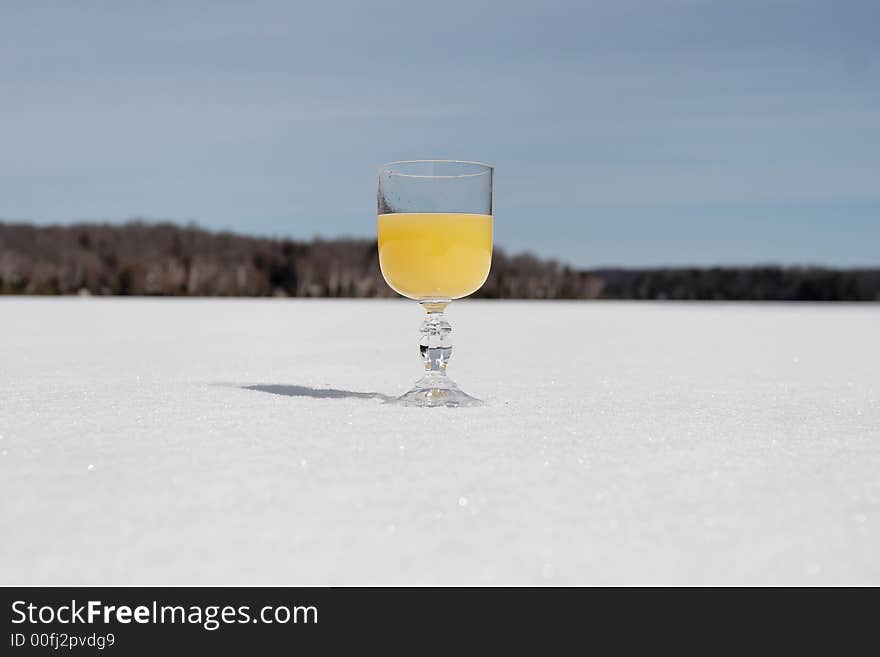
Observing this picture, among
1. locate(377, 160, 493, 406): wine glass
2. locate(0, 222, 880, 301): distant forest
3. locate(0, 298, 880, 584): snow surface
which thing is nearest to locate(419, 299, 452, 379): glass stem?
locate(377, 160, 493, 406): wine glass

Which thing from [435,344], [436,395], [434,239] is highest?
[434,239]

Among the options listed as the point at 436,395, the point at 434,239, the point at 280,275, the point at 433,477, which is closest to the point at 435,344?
the point at 436,395

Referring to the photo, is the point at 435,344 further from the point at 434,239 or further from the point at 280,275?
the point at 280,275

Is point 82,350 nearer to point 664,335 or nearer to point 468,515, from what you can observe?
point 468,515

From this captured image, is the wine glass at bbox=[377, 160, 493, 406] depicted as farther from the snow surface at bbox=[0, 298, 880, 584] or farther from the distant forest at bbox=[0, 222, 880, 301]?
the distant forest at bbox=[0, 222, 880, 301]

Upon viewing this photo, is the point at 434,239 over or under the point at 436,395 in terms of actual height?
over

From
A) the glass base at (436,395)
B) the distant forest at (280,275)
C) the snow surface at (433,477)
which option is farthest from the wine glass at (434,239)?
the distant forest at (280,275)

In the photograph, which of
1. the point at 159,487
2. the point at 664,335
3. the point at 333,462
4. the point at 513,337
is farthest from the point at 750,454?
the point at 664,335
